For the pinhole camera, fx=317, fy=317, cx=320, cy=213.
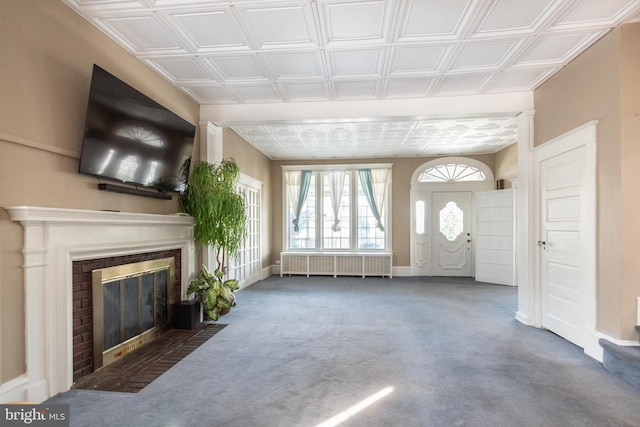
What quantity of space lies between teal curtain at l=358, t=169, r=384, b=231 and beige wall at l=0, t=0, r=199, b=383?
5.81 m

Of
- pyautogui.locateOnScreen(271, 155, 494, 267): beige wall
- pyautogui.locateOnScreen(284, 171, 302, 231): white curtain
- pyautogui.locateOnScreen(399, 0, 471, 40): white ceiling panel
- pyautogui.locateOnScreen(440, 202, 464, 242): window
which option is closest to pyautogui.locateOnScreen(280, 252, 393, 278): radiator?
pyautogui.locateOnScreen(271, 155, 494, 267): beige wall

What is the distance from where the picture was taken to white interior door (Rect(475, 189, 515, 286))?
6.44 m

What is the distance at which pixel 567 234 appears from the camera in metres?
3.35

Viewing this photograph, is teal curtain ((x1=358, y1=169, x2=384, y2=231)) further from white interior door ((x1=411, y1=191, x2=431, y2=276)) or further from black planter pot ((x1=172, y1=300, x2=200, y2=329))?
black planter pot ((x1=172, y1=300, x2=200, y2=329))

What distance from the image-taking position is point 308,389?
2.37 m

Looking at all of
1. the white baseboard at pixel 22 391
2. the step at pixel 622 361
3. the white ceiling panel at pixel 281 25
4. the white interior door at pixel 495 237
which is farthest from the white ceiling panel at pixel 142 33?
the white interior door at pixel 495 237

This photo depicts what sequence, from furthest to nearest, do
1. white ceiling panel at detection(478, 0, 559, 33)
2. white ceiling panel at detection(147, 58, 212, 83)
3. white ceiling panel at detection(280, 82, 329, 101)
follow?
white ceiling panel at detection(280, 82, 329, 101)
white ceiling panel at detection(147, 58, 212, 83)
white ceiling panel at detection(478, 0, 559, 33)

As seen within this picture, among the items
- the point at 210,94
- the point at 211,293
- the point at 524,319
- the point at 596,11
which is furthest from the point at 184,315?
the point at 596,11

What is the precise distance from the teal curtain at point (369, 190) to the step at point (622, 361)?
16.8 feet

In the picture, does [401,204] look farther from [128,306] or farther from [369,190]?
[128,306]

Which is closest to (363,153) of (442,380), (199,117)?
(199,117)

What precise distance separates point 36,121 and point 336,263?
618 cm

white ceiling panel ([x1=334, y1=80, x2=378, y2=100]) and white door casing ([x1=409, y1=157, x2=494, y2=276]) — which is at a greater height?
white ceiling panel ([x1=334, y1=80, x2=378, y2=100])

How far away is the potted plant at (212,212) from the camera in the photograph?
152 inches
